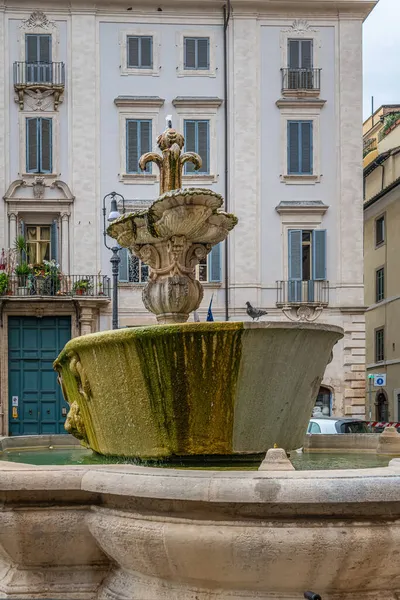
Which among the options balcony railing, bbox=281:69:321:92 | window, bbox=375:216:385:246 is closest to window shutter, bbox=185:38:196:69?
balcony railing, bbox=281:69:321:92

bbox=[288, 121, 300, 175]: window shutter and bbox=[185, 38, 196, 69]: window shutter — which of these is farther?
bbox=[185, 38, 196, 69]: window shutter

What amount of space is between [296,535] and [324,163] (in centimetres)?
2482

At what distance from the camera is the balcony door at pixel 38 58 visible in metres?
28.2

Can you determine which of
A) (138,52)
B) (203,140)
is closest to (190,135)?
(203,140)

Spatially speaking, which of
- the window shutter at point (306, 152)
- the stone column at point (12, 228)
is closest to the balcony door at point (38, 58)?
the stone column at point (12, 228)

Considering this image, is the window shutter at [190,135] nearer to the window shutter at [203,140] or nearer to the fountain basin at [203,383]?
the window shutter at [203,140]

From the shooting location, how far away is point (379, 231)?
121ft

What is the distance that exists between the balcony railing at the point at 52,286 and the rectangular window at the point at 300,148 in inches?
278

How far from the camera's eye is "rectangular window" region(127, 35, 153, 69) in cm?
2866

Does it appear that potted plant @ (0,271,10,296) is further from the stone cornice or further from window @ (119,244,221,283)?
the stone cornice

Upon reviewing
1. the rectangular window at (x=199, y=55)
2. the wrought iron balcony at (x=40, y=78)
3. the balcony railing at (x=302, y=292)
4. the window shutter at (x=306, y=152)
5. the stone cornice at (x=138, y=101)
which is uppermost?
the rectangular window at (x=199, y=55)

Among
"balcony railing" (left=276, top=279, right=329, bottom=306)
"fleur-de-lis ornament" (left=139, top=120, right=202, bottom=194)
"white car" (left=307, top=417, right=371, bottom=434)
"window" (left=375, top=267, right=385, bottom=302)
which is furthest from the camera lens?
"window" (left=375, top=267, right=385, bottom=302)

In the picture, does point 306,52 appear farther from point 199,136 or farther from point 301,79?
point 199,136

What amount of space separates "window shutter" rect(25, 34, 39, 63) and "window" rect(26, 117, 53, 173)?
6.42ft
